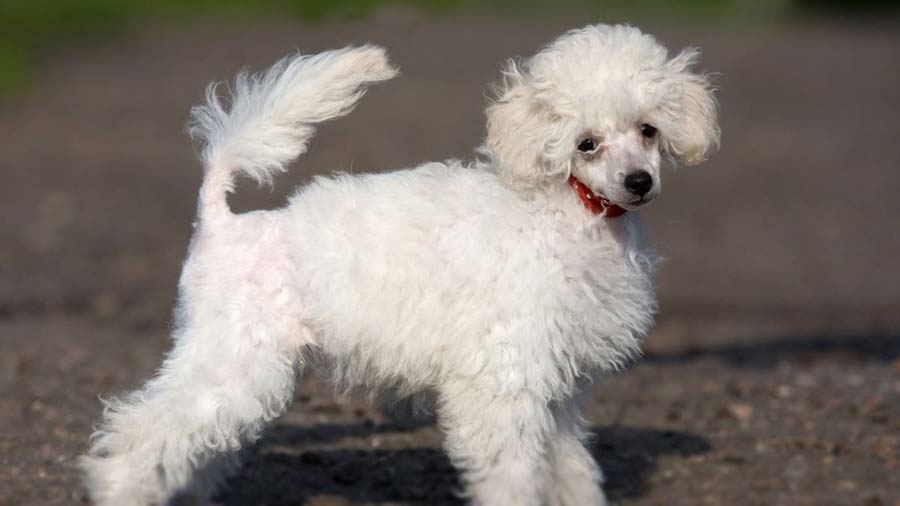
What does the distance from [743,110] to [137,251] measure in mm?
11402

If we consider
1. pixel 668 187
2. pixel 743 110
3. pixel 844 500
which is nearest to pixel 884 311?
pixel 668 187

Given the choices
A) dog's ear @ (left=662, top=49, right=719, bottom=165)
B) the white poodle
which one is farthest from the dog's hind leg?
dog's ear @ (left=662, top=49, right=719, bottom=165)

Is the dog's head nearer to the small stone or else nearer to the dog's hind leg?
the dog's hind leg

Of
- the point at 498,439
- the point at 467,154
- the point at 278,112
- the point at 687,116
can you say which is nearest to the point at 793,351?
the point at 687,116

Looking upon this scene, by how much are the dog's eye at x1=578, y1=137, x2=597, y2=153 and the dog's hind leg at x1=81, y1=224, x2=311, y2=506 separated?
1.30 m

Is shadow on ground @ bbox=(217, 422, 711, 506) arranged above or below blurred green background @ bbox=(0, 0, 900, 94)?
below

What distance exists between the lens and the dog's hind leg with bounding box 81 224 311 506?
6066mm

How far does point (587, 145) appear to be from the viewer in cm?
620

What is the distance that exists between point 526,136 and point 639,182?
0.53m

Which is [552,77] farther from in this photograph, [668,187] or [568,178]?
[668,187]

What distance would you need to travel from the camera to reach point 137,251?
1500cm

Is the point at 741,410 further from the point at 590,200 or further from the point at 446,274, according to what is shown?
the point at 446,274

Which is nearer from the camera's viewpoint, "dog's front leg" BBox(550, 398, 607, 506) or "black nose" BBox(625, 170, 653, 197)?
"black nose" BBox(625, 170, 653, 197)

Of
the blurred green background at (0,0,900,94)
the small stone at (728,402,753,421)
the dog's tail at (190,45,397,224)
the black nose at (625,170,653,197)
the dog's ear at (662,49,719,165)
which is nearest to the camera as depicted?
the black nose at (625,170,653,197)
